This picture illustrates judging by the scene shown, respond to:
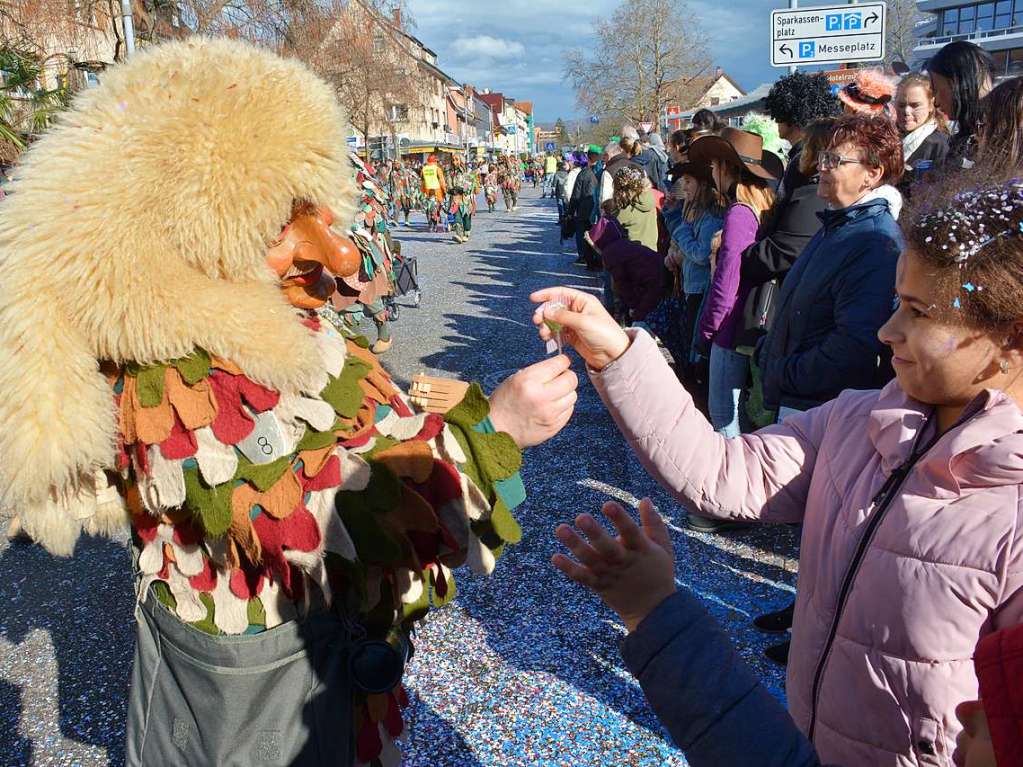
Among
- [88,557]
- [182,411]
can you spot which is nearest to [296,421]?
[182,411]

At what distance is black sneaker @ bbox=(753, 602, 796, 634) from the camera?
2736 millimetres

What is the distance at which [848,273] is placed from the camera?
8.24 feet

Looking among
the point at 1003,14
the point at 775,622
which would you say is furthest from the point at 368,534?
the point at 1003,14

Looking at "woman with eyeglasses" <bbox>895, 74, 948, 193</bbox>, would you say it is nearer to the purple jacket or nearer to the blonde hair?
the blonde hair

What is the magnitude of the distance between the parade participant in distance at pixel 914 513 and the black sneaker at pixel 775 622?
148 centimetres

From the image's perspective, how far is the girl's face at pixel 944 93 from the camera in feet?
11.1

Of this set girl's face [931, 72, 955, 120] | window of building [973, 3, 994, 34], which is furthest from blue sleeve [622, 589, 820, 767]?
window of building [973, 3, 994, 34]

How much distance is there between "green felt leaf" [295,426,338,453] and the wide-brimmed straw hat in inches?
123

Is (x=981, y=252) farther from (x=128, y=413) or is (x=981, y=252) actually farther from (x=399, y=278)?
(x=399, y=278)

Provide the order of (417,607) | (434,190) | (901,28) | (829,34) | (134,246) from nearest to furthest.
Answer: (134,246), (417,607), (829,34), (434,190), (901,28)

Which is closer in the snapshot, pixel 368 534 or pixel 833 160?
pixel 368 534

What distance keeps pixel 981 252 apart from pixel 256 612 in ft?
4.44

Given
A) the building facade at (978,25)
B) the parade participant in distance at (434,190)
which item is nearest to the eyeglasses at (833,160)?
the parade participant in distance at (434,190)

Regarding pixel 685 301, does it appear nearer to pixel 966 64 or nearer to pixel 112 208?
pixel 966 64
